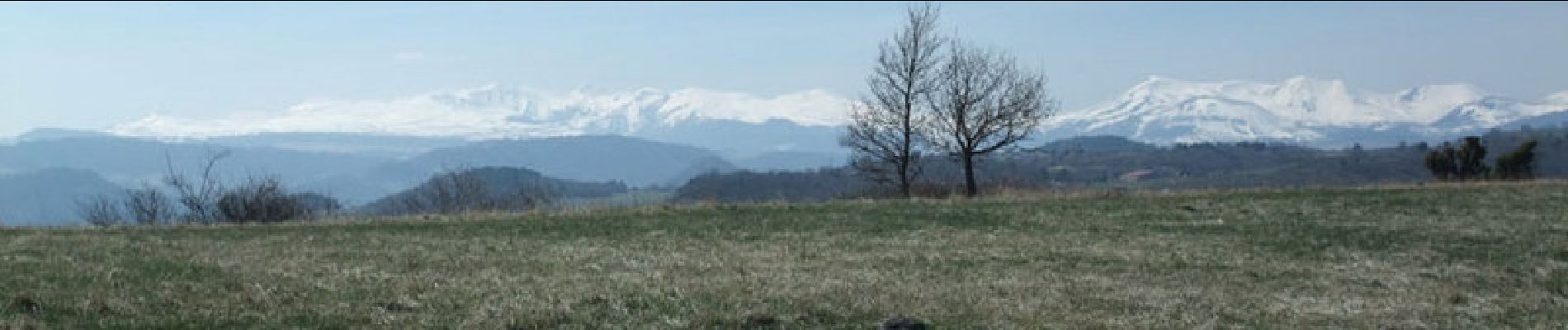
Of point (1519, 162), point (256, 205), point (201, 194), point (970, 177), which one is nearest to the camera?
point (256, 205)

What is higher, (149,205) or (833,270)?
(833,270)

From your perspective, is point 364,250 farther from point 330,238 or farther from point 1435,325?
point 1435,325

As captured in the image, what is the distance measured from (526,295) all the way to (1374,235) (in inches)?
737

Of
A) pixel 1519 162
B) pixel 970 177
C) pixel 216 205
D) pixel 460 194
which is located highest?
pixel 1519 162

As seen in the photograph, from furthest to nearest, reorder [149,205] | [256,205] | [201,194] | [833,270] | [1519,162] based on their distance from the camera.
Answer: [149,205]
[201,194]
[1519,162]
[256,205]
[833,270]

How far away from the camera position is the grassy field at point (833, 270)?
14.3 meters

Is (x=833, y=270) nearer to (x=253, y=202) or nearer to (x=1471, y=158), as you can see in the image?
(x=253, y=202)

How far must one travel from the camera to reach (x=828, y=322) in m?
13.6

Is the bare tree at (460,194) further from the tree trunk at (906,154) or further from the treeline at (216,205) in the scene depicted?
the tree trunk at (906,154)

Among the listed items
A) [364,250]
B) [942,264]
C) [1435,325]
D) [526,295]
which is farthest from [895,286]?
[364,250]

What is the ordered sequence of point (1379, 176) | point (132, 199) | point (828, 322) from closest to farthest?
point (828, 322)
point (132, 199)
point (1379, 176)

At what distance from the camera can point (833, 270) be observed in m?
20.1

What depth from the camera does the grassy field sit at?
14.3m

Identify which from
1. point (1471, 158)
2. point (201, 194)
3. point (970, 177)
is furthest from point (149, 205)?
point (1471, 158)
